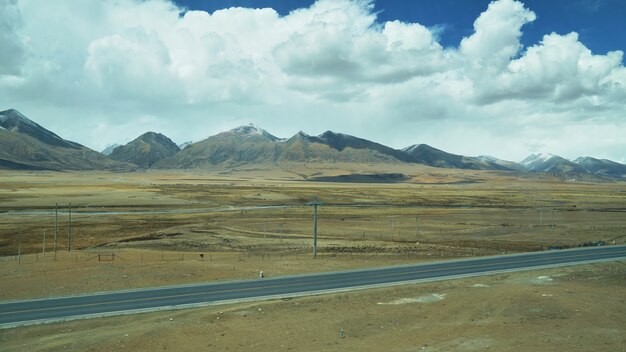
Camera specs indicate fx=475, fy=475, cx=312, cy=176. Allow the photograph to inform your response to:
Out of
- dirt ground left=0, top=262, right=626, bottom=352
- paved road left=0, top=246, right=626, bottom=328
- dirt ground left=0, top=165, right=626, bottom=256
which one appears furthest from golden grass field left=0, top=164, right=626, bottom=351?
paved road left=0, top=246, right=626, bottom=328

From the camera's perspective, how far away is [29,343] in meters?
27.5

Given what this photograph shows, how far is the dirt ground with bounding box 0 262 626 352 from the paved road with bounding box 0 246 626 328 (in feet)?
8.52

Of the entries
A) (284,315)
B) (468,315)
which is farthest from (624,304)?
(284,315)

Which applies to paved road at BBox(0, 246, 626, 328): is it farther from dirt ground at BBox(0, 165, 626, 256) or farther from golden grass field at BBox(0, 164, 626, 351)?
dirt ground at BBox(0, 165, 626, 256)

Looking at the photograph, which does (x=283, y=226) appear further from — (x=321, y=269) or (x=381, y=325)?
(x=381, y=325)

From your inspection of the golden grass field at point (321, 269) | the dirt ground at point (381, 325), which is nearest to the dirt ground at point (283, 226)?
the golden grass field at point (321, 269)

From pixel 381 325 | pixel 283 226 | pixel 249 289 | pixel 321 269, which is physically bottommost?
pixel 283 226

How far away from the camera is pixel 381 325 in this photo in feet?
98.1

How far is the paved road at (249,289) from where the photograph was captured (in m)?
35.1

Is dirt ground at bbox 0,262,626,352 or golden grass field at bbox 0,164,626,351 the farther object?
golden grass field at bbox 0,164,626,351

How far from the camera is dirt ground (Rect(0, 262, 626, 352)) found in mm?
26000

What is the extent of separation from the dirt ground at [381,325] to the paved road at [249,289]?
2.60m

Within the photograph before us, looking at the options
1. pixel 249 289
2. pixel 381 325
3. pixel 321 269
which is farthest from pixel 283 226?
pixel 381 325

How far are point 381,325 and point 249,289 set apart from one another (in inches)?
617
